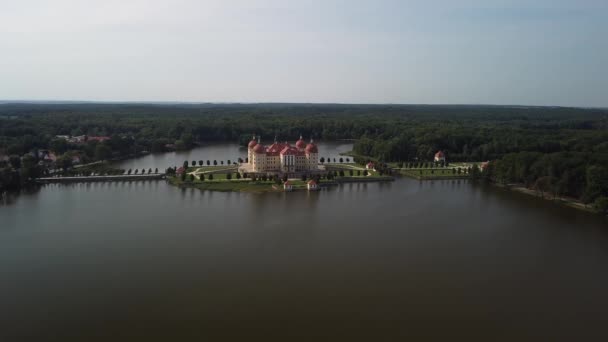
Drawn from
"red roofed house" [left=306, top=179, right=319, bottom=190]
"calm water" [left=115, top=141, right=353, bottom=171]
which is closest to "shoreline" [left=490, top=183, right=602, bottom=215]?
"red roofed house" [left=306, top=179, right=319, bottom=190]

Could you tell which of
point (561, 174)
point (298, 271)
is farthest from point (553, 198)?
point (298, 271)

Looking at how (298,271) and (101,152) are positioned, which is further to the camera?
(101,152)

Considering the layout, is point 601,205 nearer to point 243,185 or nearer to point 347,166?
point 347,166

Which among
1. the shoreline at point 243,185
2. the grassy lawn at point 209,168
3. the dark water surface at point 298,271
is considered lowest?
the dark water surface at point 298,271

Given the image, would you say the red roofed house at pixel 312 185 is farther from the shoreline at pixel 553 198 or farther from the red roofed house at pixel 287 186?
the shoreline at pixel 553 198

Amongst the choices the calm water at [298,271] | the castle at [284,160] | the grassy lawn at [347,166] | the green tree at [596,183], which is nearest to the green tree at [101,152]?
the castle at [284,160]

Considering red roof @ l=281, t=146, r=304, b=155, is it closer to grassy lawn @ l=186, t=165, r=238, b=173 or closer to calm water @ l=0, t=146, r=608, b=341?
grassy lawn @ l=186, t=165, r=238, b=173

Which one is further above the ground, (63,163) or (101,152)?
(101,152)
